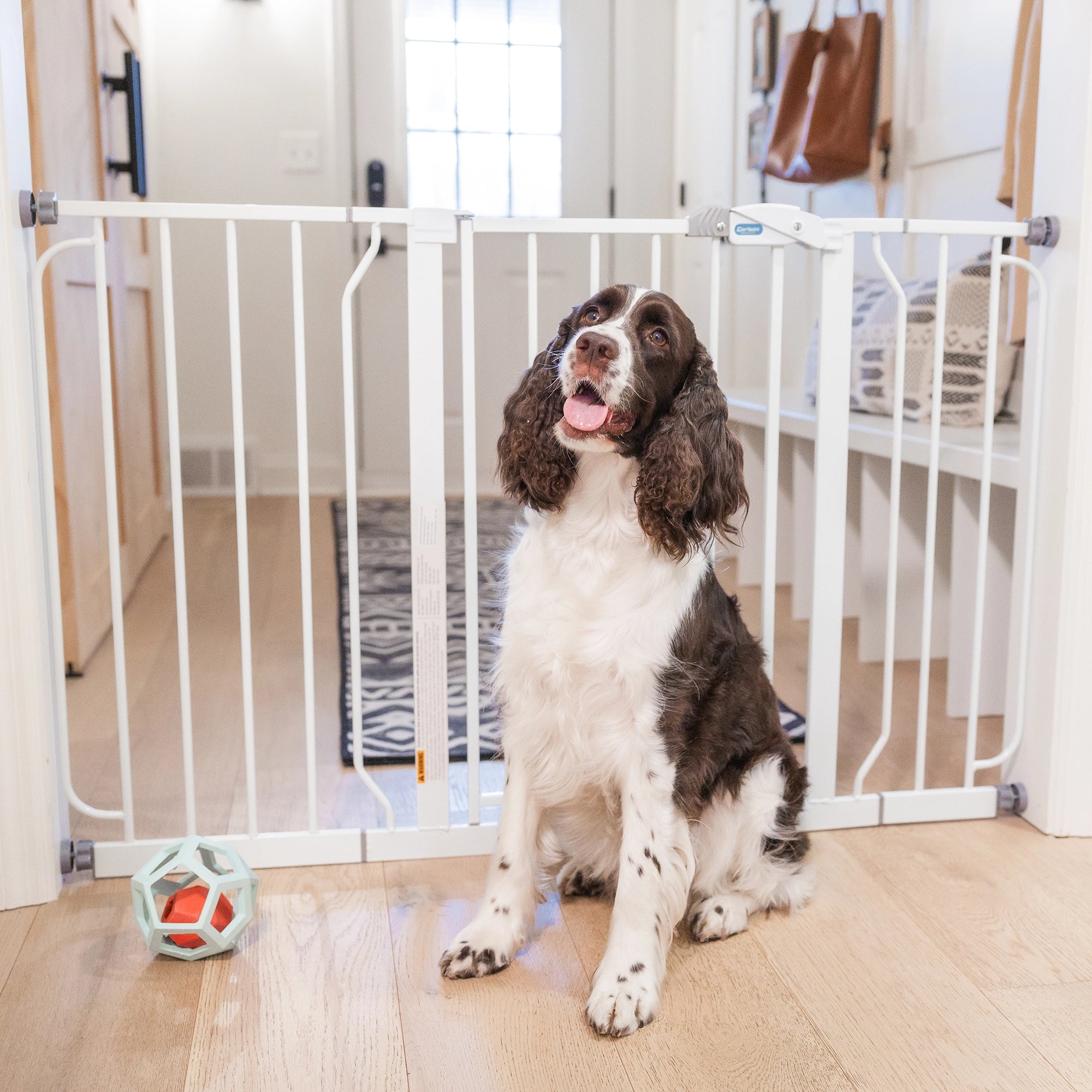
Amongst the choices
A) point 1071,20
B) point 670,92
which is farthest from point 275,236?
point 1071,20

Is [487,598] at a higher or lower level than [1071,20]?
lower

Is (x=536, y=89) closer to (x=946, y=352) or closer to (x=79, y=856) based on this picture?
(x=946, y=352)

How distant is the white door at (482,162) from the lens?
502cm

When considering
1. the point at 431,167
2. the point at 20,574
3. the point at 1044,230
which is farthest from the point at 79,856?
the point at 431,167

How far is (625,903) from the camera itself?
144 centimetres

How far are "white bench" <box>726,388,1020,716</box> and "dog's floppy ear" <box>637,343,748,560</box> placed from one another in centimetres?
91

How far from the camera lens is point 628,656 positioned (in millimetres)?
1445

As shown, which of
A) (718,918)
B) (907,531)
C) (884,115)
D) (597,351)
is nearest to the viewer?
(597,351)

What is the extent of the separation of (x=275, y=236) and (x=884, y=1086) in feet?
14.9

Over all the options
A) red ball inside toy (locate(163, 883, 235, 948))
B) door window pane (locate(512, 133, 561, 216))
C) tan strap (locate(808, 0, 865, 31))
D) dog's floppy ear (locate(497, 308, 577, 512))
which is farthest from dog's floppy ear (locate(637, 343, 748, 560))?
door window pane (locate(512, 133, 561, 216))

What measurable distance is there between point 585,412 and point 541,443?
0.11 metres

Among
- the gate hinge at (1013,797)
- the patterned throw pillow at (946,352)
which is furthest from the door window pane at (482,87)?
the gate hinge at (1013,797)

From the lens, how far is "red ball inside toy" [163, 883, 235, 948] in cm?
146

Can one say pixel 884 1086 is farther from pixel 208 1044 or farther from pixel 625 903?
pixel 208 1044
